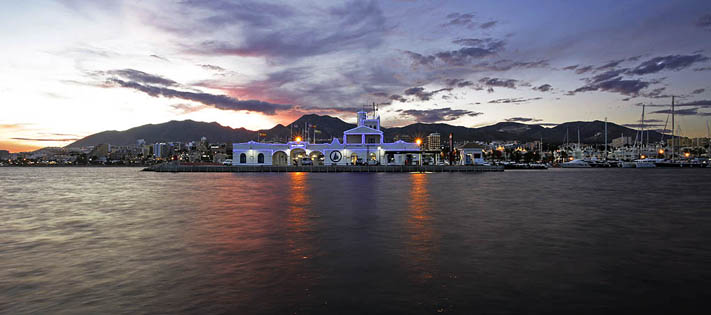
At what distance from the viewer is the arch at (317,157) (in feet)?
300

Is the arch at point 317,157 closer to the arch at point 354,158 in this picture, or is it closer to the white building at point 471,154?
the arch at point 354,158

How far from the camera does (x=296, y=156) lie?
9331 cm

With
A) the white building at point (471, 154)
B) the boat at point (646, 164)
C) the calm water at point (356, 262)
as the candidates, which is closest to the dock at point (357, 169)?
the white building at point (471, 154)

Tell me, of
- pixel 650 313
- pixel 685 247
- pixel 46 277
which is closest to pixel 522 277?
pixel 650 313

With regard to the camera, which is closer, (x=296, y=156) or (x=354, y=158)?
(x=354, y=158)

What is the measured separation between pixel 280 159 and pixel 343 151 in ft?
51.2

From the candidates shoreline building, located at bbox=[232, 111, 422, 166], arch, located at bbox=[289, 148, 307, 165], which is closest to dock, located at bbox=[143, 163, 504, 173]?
shoreline building, located at bbox=[232, 111, 422, 166]

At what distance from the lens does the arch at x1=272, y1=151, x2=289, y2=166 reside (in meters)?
90.0

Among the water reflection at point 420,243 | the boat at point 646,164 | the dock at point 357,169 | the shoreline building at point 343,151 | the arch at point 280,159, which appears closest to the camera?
the water reflection at point 420,243

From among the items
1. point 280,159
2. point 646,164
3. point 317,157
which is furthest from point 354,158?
point 646,164

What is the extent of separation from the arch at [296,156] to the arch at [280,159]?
1.09m

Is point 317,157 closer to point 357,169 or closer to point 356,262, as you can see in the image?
point 357,169

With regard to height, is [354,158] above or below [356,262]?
above

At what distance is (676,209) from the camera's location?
78.6 ft
